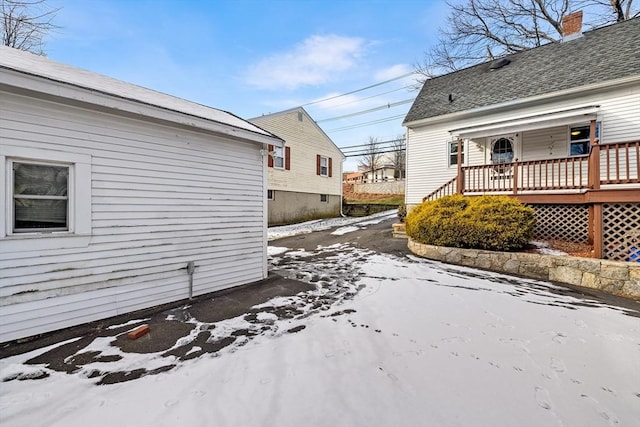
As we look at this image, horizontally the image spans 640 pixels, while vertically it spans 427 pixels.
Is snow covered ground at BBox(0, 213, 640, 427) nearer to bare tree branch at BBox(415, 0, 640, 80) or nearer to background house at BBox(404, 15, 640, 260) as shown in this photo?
background house at BBox(404, 15, 640, 260)

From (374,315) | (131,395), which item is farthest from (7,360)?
(374,315)

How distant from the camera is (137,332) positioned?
342cm

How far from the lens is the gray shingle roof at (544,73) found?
896cm

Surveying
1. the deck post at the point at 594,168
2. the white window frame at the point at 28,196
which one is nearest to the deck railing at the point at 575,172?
the deck post at the point at 594,168

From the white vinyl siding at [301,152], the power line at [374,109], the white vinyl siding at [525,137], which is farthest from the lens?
the power line at [374,109]

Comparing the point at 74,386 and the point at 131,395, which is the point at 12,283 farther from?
the point at 131,395

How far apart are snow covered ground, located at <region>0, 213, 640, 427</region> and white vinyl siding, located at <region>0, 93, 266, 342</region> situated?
2.77 feet

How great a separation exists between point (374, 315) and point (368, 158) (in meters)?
47.2

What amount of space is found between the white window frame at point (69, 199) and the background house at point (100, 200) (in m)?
0.01

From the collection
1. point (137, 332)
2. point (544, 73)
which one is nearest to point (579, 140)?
point (544, 73)

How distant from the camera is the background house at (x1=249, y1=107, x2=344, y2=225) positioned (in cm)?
1472

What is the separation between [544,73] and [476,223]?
25.4 ft

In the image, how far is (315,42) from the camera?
12961 mm

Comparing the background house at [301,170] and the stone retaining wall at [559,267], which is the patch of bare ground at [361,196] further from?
the stone retaining wall at [559,267]
